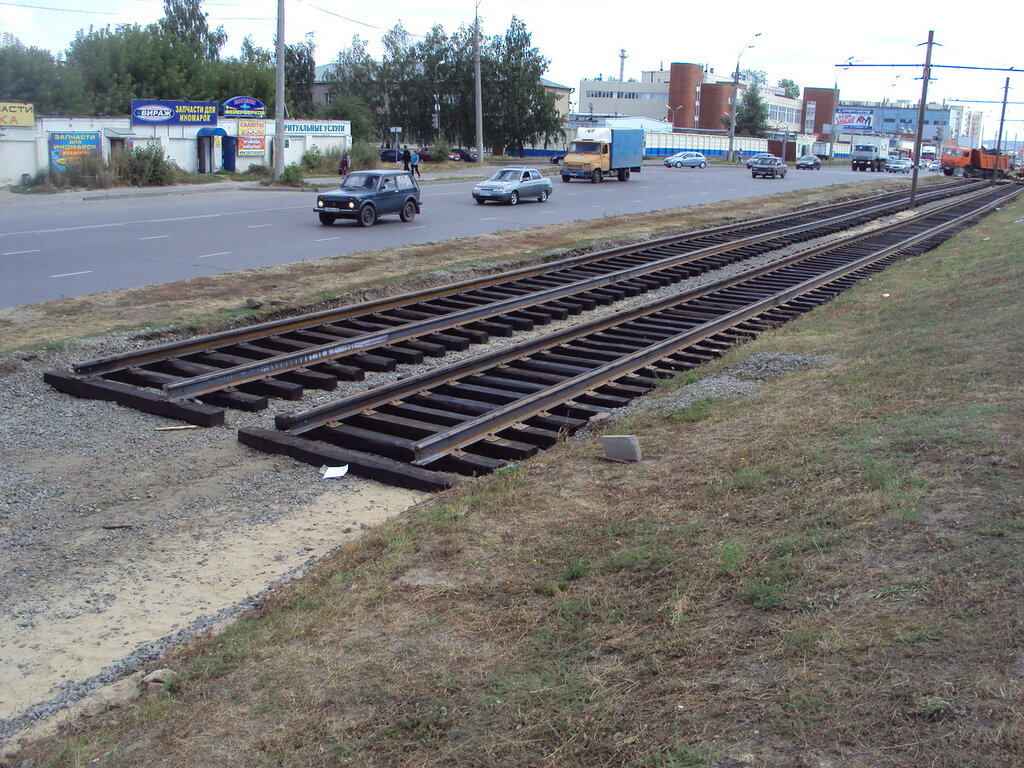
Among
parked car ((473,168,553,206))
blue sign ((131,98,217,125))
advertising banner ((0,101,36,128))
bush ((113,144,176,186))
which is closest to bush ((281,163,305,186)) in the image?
bush ((113,144,176,186))

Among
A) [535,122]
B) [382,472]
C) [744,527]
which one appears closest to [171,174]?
[382,472]

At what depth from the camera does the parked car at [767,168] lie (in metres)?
63.9

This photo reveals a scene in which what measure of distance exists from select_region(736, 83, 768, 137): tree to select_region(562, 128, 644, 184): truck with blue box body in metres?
86.4

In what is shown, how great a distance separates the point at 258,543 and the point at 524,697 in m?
3.07

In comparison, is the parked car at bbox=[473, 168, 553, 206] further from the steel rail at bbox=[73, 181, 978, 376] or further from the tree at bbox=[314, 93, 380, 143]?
the tree at bbox=[314, 93, 380, 143]

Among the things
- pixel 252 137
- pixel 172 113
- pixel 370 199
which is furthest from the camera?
pixel 252 137

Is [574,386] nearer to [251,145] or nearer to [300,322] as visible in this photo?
[300,322]

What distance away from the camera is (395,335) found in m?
12.1

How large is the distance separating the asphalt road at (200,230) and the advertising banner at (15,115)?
442 centimetres

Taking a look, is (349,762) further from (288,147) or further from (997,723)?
(288,147)

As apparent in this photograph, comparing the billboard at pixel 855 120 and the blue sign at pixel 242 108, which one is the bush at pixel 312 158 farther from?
the billboard at pixel 855 120

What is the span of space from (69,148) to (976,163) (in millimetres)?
71113

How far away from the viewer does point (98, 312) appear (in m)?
13.6

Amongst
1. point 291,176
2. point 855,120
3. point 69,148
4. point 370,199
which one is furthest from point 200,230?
point 855,120
